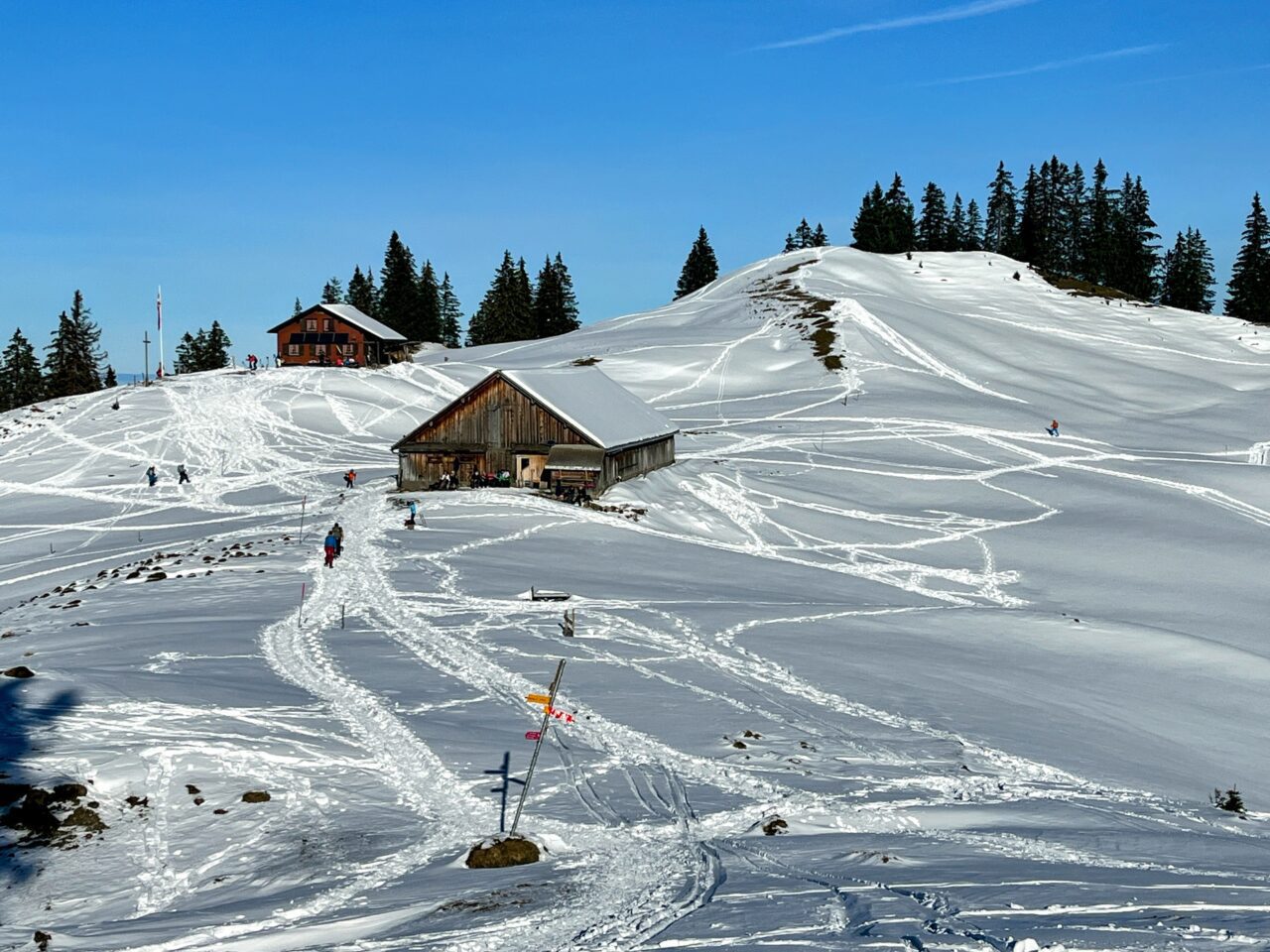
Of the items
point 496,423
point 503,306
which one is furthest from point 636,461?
point 503,306

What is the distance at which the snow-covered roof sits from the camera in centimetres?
4803

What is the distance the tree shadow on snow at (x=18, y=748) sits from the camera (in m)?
11.1

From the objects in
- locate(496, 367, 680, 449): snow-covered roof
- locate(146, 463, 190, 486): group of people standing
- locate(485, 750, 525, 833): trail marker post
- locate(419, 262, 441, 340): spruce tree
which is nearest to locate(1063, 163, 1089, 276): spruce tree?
locate(419, 262, 441, 340): spruce tree

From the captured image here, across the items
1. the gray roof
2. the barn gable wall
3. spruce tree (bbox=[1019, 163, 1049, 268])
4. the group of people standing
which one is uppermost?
spruce tree (bbox=[1019, 163, 1049, 268])

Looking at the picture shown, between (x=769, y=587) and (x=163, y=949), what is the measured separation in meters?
25.8

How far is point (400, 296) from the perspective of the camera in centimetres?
11725

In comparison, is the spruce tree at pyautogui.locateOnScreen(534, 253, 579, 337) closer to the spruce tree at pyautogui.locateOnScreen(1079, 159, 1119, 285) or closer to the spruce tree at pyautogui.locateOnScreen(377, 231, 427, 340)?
the spruce tree at pyautogui.locateOnScreen(377, 231, 427, 340)

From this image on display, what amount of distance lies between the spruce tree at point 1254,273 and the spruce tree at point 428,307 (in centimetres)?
8828

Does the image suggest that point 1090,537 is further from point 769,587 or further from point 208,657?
point 208,657

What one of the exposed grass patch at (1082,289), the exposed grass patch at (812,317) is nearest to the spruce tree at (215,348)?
the exposed grass patch at (812,317)

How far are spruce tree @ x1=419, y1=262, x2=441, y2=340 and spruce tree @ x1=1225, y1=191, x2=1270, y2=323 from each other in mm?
88276

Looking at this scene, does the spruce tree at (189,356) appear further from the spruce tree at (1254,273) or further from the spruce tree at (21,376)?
the spruce tree at (1254,273)

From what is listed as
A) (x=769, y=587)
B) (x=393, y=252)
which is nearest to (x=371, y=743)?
(x=769, y=587)

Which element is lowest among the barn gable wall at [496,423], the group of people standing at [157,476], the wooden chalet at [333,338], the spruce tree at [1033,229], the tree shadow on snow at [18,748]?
the tree shadow on snow at [18,748]
